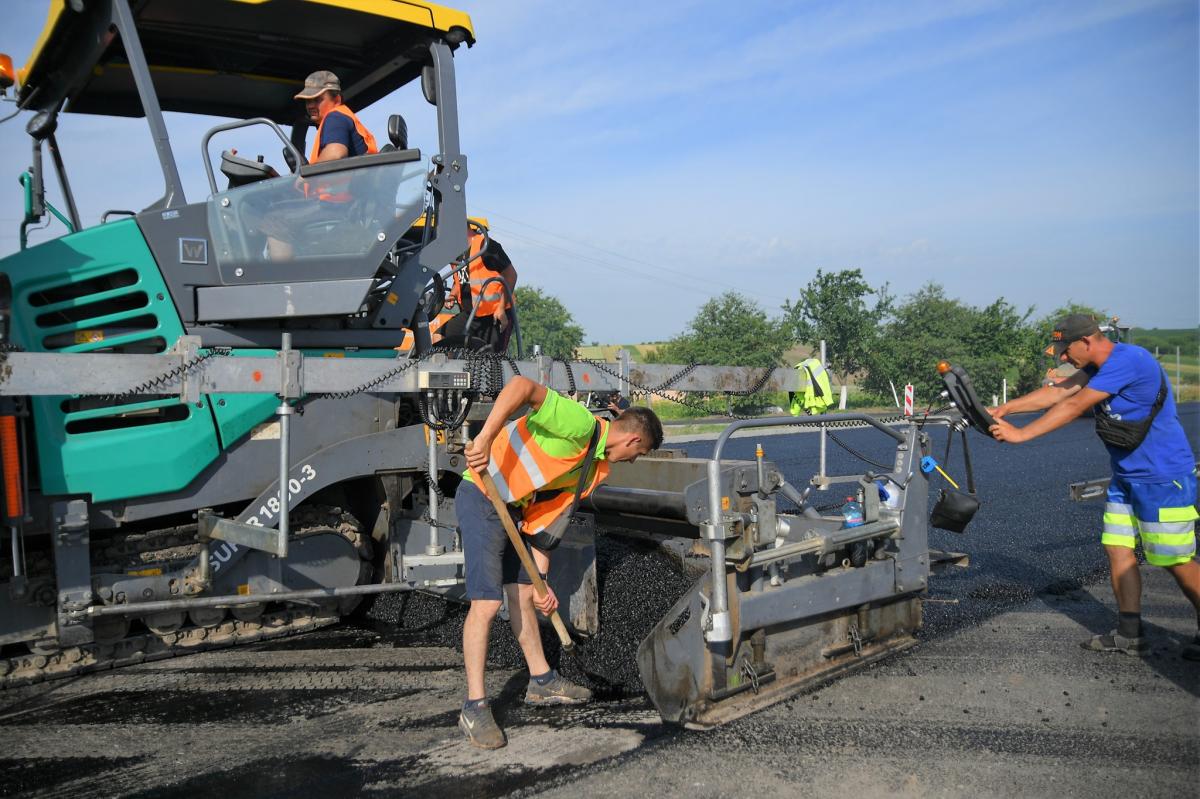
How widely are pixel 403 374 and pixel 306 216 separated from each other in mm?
881

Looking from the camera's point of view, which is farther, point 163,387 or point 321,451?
point 321,451

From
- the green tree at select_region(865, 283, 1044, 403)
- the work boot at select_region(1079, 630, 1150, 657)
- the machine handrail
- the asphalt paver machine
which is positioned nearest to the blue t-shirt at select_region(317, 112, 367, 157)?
the asphalt paver machine

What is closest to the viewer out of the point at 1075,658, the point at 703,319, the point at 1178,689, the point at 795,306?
the point at 1178,689

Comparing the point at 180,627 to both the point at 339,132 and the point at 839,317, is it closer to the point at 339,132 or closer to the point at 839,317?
the point at 339,132

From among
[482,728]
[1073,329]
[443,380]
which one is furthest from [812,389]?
[482,728]

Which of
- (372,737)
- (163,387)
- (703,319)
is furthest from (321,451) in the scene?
(703,319)

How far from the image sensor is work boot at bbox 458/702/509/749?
333cm

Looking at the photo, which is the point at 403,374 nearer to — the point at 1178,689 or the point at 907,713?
the point at 907,713

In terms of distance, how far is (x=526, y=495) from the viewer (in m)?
3.68

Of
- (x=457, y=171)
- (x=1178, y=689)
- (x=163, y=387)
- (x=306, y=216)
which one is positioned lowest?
(x=1178, y=689)

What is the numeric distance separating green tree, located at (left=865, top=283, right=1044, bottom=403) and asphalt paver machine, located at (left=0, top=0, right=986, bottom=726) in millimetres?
31589

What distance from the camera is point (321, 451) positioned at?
14.7 ft

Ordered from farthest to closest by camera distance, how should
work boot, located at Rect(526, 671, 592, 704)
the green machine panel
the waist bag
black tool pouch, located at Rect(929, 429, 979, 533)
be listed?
1. black tool pouch, located at Rect(929, 429, 979, 533)
2. the waist bag
3. the green machine panel
4. work boot, located at Rect(526, 671, 592, 704)

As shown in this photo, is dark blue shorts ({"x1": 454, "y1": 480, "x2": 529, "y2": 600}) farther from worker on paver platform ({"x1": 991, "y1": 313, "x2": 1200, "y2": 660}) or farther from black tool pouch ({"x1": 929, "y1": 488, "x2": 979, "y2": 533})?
worker on paver platform ({"x1": 991, "y1": 313, "x2": 1200, "y2": 660})
